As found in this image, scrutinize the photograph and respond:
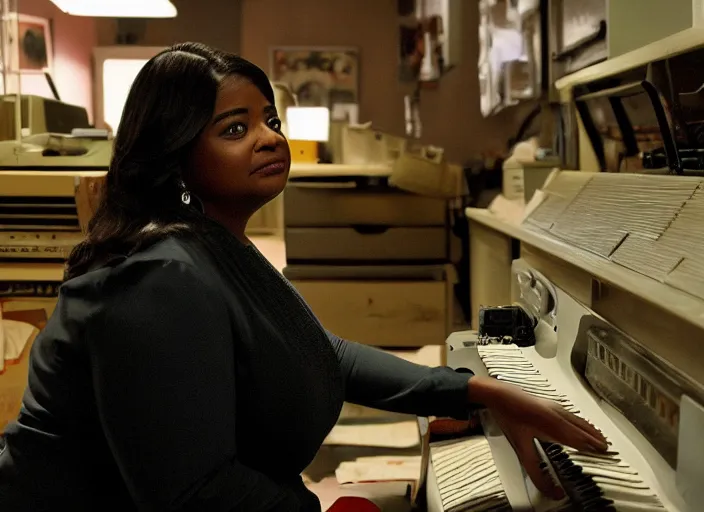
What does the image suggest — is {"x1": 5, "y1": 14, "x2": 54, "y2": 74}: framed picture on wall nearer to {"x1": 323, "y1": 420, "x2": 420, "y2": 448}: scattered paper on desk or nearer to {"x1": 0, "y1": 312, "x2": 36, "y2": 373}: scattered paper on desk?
{"x1": 0, "y1": 312, "x2": 36, "y2": 373}: scattered paper on desk

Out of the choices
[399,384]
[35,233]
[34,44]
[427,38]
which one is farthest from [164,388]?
[34,44]

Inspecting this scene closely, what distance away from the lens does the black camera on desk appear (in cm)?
158

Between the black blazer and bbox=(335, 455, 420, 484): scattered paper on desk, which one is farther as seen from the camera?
bbox=(335, 455, 420, 484): scattered paper on desk

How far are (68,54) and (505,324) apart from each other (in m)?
4.66

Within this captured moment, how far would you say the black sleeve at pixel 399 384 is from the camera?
1.18 metres

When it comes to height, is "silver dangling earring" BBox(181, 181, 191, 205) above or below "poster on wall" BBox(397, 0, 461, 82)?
below

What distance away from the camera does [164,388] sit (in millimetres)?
859

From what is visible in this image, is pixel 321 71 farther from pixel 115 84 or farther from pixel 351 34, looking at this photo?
pixel 115 84

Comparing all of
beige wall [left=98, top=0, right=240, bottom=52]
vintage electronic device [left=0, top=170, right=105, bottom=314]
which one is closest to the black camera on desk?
vintage electronic device [left=0, top=170, right=105, bottom=314]

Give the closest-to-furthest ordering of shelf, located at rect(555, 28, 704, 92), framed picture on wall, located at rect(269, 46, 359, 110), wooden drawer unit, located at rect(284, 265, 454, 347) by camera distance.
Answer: shelf, located at rect(555, 28, 704, 92)
wooden drawer unit, located at rect(284, 265, 454, 347)
framed picture on wall, located at rect(269, 46, 359, 110)

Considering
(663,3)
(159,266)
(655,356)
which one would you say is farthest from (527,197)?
(159,266)

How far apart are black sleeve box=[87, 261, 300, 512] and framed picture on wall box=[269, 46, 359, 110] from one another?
14.7ft

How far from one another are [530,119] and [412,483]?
2.32m

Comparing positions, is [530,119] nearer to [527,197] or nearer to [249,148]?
[527,197]
